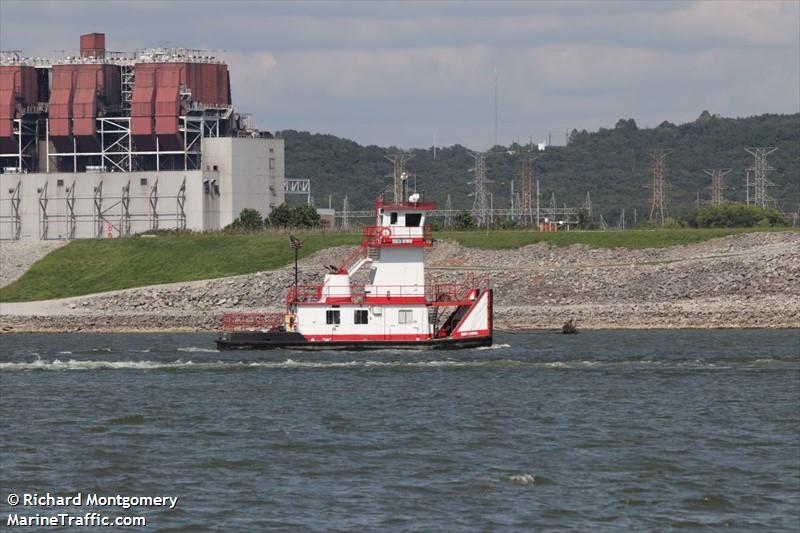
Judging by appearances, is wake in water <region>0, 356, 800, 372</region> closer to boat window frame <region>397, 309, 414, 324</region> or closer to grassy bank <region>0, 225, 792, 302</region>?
boat window frame <region>397, 309, 414, 324</region>

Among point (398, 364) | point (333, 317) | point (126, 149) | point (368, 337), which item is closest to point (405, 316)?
point (368, 337)

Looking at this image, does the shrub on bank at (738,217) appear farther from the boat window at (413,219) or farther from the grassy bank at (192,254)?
the boat window at (413,219)

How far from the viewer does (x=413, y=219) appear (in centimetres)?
6212

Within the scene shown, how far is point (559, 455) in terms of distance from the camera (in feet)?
117

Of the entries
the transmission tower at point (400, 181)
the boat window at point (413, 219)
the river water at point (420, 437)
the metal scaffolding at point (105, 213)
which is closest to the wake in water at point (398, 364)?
the river water at point (420, 437)

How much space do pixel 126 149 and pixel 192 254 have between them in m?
21.0

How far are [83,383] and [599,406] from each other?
1938cm

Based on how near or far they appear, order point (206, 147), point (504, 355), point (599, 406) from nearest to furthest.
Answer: point (599, 406)
point (504, 355)
point (206, 147)

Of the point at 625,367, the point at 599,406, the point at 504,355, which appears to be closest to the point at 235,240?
the point at 504,355

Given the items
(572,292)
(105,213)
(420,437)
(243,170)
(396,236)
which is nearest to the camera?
(420,437)

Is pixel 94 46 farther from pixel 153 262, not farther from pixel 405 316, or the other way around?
pixel 405 316

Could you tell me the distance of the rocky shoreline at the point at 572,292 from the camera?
79125mm

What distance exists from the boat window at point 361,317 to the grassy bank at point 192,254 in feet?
111

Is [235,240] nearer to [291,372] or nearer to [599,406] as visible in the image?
[291,372]
